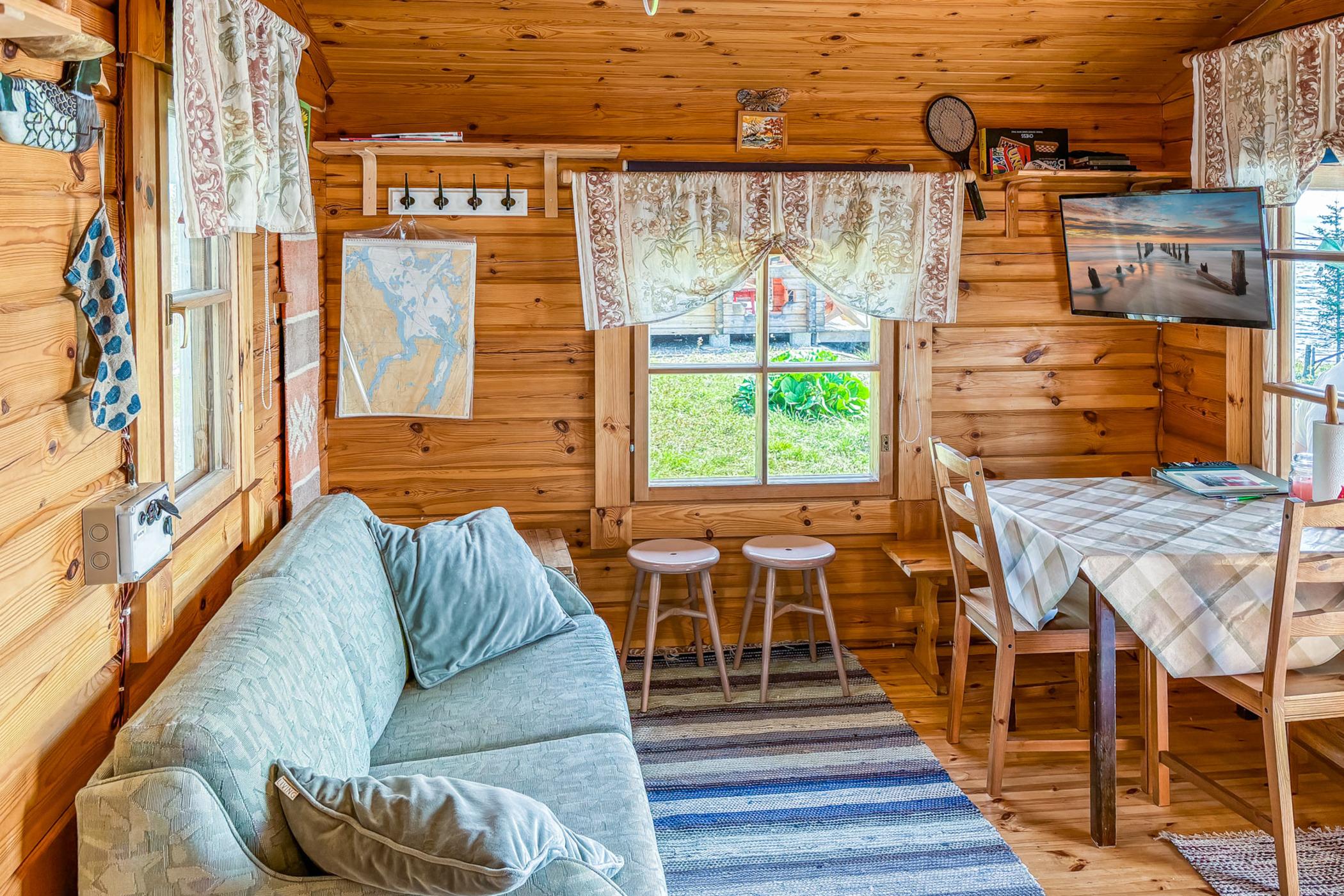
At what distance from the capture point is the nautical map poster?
3.86 meters

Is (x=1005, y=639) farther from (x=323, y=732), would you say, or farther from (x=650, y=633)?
(x=323, y=732)

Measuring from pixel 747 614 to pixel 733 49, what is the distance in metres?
1.91

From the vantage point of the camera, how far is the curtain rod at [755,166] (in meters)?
3.92

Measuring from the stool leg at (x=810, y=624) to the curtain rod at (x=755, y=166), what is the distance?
1.42m

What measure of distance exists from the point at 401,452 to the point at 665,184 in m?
1.32

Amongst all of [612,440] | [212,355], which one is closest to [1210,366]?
[612,440]

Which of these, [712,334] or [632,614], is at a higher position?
[712,334]

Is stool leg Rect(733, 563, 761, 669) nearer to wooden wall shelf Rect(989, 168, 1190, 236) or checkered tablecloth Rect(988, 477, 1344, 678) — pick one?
checkered tablecloth Rect(988, 477, 1344, 678)

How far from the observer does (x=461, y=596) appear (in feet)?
9.42

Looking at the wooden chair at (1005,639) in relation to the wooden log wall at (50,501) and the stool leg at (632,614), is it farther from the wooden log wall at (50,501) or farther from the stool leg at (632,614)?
the wooden log wall at (50,501)

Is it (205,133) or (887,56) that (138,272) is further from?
(887,56)

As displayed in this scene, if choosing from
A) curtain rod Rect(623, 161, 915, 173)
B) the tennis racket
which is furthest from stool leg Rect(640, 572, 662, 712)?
the tennis racket

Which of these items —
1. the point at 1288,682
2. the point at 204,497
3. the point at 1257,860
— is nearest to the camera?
the point at 204,497

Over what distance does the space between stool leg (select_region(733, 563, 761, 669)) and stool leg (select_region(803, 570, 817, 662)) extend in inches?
6.7
